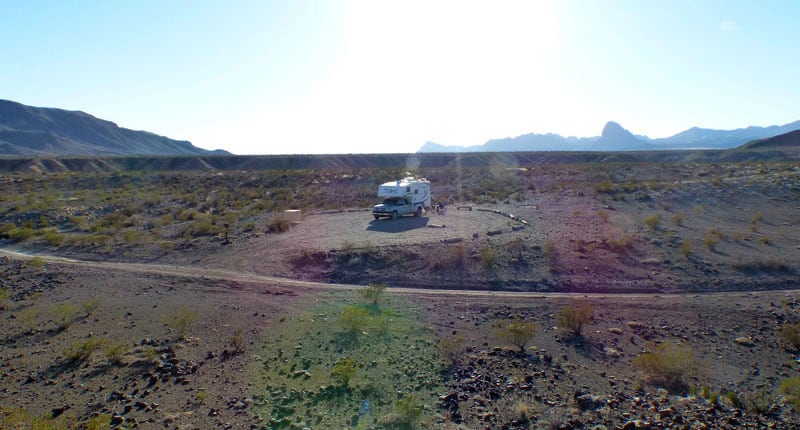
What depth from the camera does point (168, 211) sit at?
118 ft

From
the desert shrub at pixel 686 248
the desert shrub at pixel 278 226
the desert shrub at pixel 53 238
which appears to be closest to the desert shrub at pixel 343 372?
the desert shrub at pixel 686 248

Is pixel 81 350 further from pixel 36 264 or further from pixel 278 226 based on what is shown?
pixel 278 226

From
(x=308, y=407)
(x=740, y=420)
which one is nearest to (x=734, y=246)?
(x=740, y=420)

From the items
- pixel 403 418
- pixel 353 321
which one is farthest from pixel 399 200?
pixel 403 418

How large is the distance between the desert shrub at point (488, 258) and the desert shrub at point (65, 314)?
12.7 meters

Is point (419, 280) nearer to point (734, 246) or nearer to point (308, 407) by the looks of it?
point (308, 407)

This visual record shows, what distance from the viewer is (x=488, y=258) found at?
19328 millimetres

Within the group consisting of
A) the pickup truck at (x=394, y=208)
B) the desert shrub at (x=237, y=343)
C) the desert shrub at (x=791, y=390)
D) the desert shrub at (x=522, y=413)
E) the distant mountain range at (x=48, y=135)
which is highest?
the distant mountain range at (x=48, y=135)

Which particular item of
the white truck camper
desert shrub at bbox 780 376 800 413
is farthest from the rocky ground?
the white truck camper

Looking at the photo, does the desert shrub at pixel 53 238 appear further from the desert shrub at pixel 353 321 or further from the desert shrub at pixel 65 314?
the desert shrub at pixel 353 321

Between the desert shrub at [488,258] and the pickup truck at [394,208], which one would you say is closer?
the desert shrub at [488,258]

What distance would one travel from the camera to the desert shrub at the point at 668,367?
32.5ft

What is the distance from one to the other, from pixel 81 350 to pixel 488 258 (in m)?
13.0

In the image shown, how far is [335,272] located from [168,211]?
2133cm
